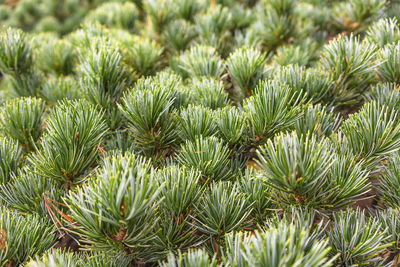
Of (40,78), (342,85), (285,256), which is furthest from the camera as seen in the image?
(40,78)

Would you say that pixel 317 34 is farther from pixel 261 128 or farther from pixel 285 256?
pixel 285 256

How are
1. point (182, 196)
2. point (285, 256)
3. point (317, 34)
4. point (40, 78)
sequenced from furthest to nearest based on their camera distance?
point (317, 34) < point (40, 78) < point (182, 196) < point (285, 256)

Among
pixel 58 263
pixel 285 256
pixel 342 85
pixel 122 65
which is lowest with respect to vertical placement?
pixel 58 263

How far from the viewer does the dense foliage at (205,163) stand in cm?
42

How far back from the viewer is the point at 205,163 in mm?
512

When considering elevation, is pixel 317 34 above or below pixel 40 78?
above

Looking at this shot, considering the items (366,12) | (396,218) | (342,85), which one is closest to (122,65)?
(342,85)

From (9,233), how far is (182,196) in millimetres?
251

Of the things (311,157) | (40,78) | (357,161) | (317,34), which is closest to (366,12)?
(317,34)

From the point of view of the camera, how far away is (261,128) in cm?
54

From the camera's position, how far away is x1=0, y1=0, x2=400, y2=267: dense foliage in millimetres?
417

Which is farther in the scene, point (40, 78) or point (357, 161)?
point (40, 78)

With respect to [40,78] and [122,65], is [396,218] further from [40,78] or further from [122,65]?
[40,78]

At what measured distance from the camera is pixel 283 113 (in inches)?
20.7
